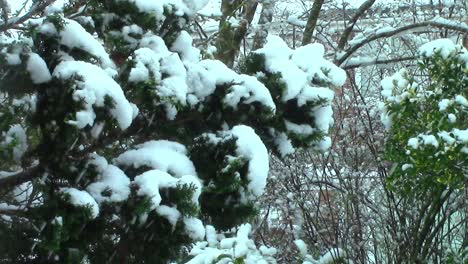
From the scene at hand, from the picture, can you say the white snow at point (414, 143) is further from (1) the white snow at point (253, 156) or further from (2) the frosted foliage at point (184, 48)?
(2) the frosted foliage at point (184, 48)

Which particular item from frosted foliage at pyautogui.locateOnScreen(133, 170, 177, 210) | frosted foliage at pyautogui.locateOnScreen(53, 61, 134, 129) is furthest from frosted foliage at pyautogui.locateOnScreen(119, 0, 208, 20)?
frosted foliage at pyautogui.locateOnScreen(133, 170, 177, 210)

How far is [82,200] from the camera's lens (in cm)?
310

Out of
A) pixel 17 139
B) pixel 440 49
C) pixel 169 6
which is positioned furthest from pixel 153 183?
pixel 440 49

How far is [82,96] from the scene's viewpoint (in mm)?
3025

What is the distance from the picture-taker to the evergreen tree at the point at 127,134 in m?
3.16

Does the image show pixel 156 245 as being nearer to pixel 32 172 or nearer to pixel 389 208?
pixel 32 172

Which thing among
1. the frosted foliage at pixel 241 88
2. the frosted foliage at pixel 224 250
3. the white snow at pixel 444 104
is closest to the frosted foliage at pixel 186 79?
the frosted foliage at pixel 241 88

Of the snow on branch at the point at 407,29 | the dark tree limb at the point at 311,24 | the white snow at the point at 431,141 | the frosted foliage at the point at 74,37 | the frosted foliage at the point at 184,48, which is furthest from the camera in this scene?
the dark tree limb at the point at 311,24

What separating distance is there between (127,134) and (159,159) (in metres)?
0.27

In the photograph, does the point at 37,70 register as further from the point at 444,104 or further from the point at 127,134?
the point at 444,104

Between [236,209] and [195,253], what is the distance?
5.32ft

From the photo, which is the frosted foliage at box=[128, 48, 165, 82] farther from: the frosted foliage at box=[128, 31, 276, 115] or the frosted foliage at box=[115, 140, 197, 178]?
the frosted foliage at box=[115, 140, 197, 178]

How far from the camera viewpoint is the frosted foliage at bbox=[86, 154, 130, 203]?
127 inches

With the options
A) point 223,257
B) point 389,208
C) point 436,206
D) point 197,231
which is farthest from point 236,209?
point 389,208
